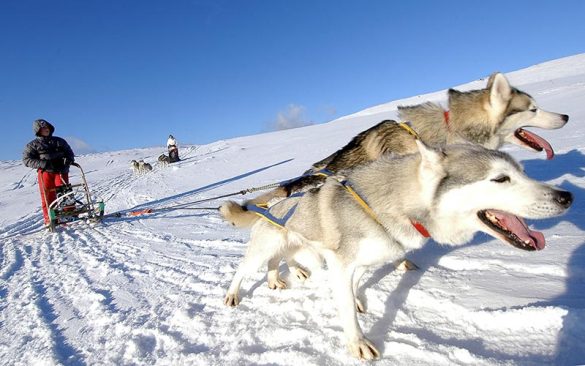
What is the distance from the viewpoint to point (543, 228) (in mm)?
3338

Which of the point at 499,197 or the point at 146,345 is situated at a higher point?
the point at 499,197

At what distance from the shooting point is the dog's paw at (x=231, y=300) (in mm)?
2896

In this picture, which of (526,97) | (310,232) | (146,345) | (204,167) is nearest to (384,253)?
(310,232)

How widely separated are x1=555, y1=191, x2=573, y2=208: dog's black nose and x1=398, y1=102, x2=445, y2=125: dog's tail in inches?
68.9

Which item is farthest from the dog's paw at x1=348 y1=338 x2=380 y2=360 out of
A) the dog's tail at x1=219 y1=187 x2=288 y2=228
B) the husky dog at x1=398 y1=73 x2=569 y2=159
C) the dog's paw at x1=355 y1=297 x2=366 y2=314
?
the husky dog at x1=398 y1=73 x2=569 y2=159

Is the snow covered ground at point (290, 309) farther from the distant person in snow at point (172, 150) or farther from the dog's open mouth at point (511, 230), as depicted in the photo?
the distant person in snow at point (172, 150)

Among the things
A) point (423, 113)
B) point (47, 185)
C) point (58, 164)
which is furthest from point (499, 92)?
point (47, 185)

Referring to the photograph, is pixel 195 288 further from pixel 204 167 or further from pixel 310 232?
pixel 204 167

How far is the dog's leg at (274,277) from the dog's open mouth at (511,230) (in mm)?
1711

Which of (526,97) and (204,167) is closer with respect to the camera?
(526,97)

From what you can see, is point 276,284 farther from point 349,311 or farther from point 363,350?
point 363,350

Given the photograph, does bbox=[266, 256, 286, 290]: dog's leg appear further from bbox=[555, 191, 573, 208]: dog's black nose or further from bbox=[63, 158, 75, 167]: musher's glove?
bbox=[63, 158, 75, 167]: musher's glove

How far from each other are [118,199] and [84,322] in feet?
29.0

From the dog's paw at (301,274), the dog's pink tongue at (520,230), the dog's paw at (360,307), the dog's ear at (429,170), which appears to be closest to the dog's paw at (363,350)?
the dog's paw at (360,307)
